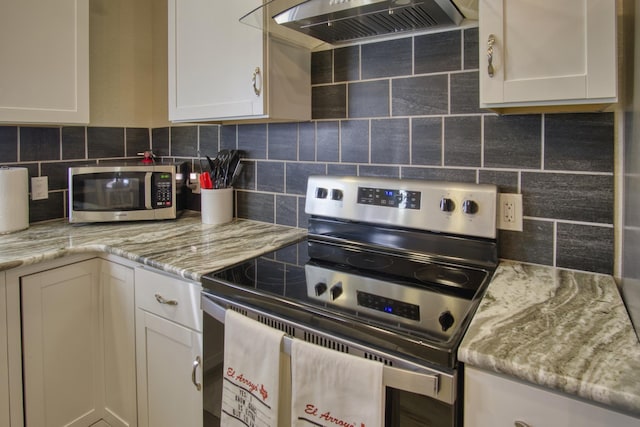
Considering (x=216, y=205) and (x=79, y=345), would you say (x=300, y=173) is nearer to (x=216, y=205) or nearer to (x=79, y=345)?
(x=216, y=205)

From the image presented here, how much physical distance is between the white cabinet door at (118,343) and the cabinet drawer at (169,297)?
0.07 metres

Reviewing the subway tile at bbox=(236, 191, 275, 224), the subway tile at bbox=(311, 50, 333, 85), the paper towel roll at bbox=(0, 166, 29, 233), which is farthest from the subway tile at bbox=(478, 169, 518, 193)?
the paper towel roll at bbox=(0, 166, 29, 233)

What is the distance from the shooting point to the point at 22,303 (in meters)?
1.40

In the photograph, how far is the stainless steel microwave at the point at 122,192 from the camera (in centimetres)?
185

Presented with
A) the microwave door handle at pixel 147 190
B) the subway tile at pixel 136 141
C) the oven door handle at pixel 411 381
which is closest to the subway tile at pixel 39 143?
the subway tile at pixel 136 141

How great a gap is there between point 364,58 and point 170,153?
4.02ft

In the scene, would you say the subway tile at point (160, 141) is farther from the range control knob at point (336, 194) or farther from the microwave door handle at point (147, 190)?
the range control knob at point (336, 194)

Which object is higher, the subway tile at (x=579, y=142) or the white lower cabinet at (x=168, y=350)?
the subway tile at (x=579, y=142)

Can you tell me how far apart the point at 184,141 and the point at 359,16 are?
4.19 feet

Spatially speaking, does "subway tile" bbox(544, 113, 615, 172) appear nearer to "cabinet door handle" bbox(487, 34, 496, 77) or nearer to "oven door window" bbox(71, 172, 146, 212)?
"cabinet door handle" bbox(487, 34, 496, 77)

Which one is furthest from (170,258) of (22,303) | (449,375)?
(449,375)

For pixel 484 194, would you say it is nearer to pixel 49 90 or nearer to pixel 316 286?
pixel 316 286

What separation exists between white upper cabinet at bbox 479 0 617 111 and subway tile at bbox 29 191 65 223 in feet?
6.35

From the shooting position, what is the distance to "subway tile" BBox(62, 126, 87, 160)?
202 cm
